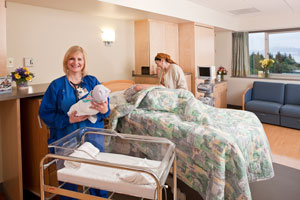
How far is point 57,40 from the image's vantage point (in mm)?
3281

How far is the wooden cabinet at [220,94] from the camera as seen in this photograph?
5781 millimetres

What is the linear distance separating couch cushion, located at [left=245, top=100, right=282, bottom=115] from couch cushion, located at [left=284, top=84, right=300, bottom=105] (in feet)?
1.00

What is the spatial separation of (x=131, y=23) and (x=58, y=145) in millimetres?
3514

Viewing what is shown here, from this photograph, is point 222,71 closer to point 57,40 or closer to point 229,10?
point 229,10

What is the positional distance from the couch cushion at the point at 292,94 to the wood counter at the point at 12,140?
504cm

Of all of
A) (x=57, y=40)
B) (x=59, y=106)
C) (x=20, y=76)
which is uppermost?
(x=57, y=40)

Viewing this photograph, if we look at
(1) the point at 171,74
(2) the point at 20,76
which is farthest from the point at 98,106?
(1) the point at 171,74

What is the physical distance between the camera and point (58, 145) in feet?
4.32

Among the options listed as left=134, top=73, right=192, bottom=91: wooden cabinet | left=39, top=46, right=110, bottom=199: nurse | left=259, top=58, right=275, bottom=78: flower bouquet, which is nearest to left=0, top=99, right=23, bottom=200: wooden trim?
left=39, top=46, right=110, bottom=199: nurse

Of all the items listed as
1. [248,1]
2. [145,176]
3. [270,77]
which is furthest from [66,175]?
[270,77]

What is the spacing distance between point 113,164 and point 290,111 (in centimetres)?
476

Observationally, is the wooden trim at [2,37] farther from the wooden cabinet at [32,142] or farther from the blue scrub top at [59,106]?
the blue scrub top at [59,106]

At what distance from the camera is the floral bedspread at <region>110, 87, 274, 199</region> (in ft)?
6.28

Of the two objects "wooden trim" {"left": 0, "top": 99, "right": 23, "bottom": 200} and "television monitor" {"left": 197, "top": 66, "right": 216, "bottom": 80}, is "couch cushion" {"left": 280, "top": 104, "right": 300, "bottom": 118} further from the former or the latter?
"wooden trim" {"left": 0, "top": 99, "right": 23, "bottom": 200}
